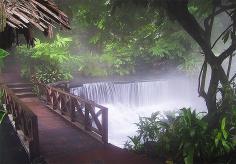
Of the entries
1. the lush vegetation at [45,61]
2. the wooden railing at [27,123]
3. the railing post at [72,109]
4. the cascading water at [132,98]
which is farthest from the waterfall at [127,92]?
the wooden railing at [27,123]

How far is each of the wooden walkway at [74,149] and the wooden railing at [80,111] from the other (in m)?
0.24

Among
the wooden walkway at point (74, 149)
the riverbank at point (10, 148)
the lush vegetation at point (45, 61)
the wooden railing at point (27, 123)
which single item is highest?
the lush vegetation at point (45, 61)

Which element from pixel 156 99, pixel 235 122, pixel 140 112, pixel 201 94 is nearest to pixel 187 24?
pixel 201 94

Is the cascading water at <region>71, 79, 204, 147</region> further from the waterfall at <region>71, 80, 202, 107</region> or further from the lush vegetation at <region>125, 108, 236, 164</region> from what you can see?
the lush vegetation at <region>125, 108, 236, 164</region>

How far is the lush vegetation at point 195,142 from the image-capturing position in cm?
825

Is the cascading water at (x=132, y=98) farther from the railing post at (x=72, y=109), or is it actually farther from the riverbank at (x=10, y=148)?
the riverbank at (x=10, y=148)

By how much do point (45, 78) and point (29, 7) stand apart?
15749 millimetres

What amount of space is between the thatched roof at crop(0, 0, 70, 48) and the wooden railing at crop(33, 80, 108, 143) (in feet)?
16.4

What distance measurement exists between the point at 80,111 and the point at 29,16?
7.34 meters

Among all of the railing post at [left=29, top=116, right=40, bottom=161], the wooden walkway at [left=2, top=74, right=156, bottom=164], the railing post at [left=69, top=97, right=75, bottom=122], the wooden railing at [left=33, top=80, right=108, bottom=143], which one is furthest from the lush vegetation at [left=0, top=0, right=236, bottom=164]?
the railing post at [left=29, top=116, right=40, bottom=161]

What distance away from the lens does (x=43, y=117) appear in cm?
1298

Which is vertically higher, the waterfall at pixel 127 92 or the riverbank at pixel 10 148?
the waterfall at pixel 127 92

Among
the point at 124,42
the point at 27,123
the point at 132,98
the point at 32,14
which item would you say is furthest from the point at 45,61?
the point at 32,14

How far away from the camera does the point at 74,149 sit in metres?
9.21
